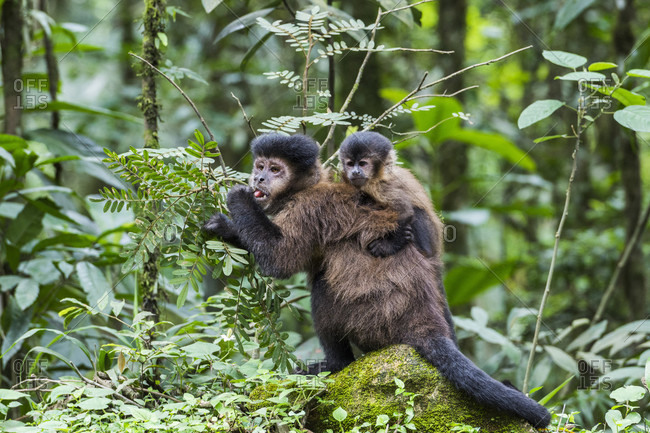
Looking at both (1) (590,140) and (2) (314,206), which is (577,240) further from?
(2) (314,206)

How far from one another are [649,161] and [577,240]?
592 centimetres

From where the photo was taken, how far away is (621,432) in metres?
3.12

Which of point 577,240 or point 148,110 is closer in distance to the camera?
point 148,110

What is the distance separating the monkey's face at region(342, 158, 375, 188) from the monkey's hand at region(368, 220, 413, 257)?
0.53m

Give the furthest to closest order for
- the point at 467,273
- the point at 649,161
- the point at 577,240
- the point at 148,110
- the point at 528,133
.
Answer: the point at 649,161
the point at 528,133
the point at 577,240
the point at 467,273
the point at 148,110

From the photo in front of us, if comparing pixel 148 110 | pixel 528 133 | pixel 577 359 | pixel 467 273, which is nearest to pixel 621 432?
pixel 577 359

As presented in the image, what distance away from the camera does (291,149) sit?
4.08 meters

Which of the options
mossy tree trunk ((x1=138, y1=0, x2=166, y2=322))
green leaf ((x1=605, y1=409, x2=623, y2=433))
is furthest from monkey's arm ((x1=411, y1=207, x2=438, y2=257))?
mossy tree trunk ((x1=138, y1=0, x2=166, y2=322))

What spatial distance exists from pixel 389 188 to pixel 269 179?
848 millimetres

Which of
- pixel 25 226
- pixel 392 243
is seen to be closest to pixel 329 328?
pixel 392 243

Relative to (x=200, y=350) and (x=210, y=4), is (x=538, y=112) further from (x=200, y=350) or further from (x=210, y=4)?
(x=200, y=350)

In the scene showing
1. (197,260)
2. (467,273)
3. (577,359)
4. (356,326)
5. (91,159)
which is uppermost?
(91,159)

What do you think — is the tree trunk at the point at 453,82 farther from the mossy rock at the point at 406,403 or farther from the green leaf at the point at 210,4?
the mossy rock at the point at 406,403

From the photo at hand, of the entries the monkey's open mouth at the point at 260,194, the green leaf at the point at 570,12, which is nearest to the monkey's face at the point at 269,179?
the monkey's open mouth at the point at 260,194
